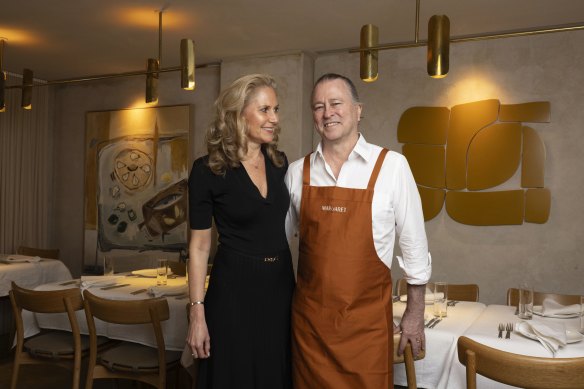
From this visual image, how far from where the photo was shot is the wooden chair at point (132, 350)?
2.90 m

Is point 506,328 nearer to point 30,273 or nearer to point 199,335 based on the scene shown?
point 199,335

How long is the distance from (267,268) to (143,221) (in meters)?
4.68

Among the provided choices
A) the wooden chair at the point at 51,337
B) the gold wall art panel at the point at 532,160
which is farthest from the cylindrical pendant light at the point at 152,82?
the gold wall art panel at the point at 532,160

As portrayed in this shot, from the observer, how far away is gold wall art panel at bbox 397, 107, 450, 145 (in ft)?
16.2

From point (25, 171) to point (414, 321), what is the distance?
606 cm

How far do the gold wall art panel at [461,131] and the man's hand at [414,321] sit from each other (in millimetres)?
2939

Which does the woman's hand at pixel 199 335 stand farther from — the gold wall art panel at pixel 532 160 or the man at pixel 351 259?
the gold wall art panel at pixel 532 160

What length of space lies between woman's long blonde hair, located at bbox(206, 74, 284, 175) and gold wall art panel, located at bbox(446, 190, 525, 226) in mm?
3195

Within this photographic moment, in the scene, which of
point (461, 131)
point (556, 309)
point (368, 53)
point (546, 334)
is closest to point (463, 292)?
point (556, 309)

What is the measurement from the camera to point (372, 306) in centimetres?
200

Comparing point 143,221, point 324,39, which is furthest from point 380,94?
point 143,221

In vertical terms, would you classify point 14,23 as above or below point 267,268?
above

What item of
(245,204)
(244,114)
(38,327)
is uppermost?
(244,114)

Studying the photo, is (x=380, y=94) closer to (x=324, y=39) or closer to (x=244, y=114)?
(x=324, y=39)
